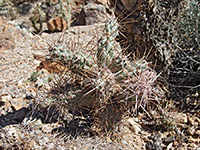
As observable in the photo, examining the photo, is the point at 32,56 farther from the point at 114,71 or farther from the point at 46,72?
the point at 114,71

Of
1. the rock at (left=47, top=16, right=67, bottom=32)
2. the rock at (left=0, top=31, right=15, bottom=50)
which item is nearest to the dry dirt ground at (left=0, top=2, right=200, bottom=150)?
the rock at (left=0, top=31, right=15, bottom=50)

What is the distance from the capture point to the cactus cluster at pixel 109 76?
182cm

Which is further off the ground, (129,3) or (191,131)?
(129,3)

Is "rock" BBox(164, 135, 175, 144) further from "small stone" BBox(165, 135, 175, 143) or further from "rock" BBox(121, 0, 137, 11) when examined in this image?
"rock" BBox(121, 0, 137, 11)

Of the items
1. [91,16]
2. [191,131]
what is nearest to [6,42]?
[91,16]

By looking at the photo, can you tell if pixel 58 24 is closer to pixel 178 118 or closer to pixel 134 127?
pixel 134 127

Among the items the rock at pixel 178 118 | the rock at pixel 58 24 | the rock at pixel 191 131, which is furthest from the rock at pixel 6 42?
the rock at pixel 191 131

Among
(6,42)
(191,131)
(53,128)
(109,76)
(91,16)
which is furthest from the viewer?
(91,16)

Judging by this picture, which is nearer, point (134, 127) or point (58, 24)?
point (134, 127)

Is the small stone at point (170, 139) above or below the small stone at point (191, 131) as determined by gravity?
below

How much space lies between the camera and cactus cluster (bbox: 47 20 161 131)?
71.7 inches

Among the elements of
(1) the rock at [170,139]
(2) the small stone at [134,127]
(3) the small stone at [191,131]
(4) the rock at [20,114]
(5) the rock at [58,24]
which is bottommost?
(1) the rock at [170,139]

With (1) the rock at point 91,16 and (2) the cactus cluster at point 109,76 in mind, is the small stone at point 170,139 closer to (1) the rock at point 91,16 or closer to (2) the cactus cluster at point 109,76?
(2) the cactus cluster at point 109,76

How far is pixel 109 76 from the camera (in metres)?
1.87
